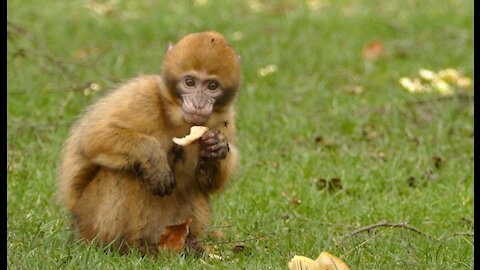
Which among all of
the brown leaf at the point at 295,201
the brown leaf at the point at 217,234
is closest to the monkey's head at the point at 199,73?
the brown leaf at the point at 217,234

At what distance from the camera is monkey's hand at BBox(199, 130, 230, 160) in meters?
5.48

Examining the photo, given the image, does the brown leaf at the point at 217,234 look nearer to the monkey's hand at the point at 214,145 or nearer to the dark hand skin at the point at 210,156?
the dark hand skin at the point at 210,156

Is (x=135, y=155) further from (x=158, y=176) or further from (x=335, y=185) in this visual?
(x=335, y=185)

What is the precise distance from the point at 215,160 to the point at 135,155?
46 centimetres

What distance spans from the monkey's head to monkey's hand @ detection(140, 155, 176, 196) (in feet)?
0.90

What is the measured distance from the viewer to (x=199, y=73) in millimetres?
5395

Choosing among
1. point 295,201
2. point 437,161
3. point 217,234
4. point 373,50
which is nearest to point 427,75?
point 373,50

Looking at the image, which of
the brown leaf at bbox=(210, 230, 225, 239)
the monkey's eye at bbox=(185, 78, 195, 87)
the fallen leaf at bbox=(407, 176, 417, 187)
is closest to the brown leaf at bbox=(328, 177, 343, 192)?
the fallen leaf at bbox=(407, 176, 417, 187)

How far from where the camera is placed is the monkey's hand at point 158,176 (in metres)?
5.45

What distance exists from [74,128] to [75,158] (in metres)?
0.36

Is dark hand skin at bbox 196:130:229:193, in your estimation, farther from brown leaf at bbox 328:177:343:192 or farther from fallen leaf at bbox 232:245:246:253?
brown leaf at bbox 328:177:343:192

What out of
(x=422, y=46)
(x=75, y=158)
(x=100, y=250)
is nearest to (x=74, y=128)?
(x=75, y=158)
